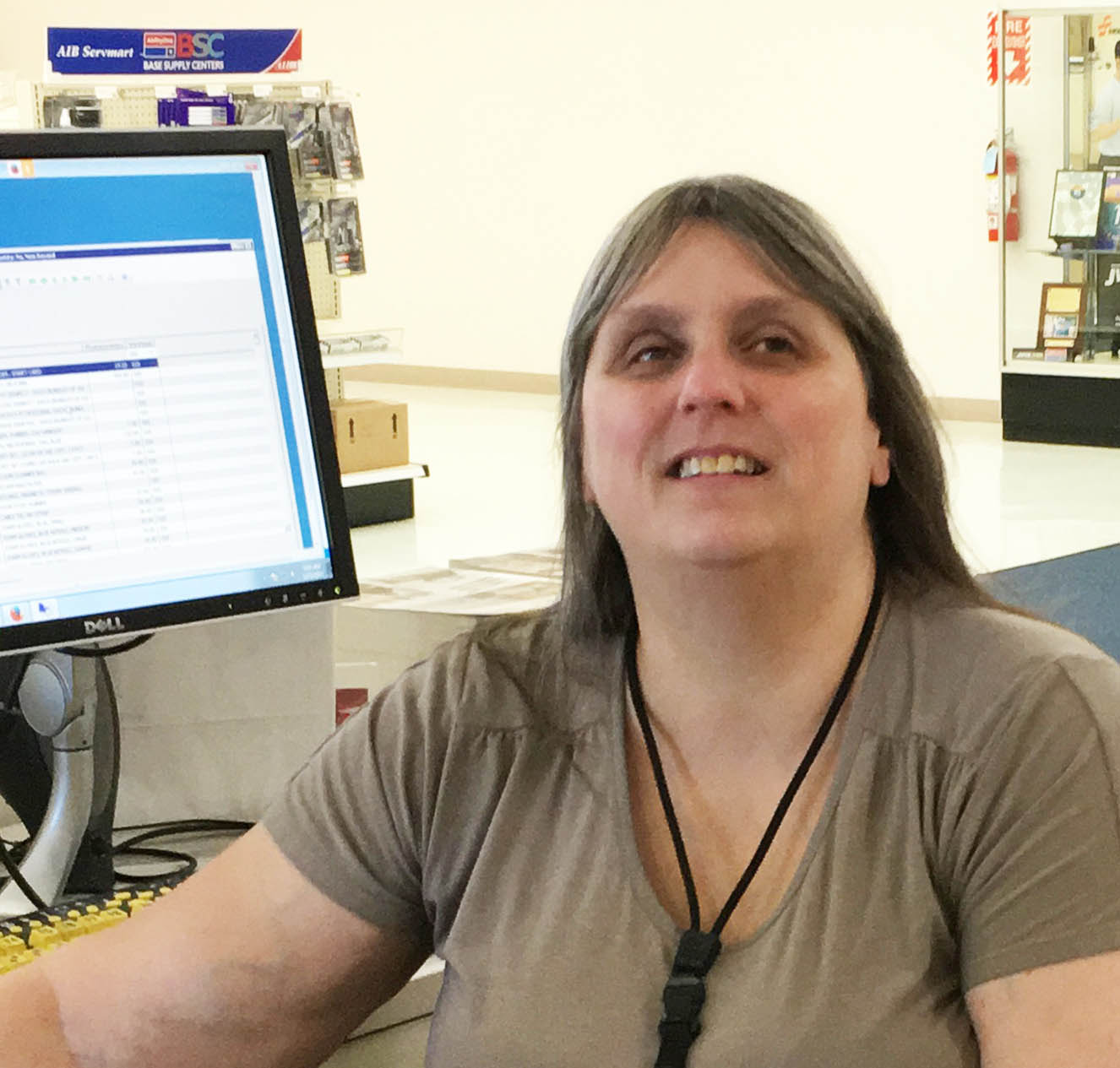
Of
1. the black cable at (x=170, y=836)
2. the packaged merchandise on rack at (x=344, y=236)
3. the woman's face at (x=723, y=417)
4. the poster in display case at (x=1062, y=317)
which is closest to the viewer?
the woman's face at (x=723, y=417)

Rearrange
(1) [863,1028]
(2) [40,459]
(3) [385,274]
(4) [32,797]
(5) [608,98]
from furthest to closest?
1. (3) [385,274]
2. (5) [608,98]
3. (4) [32,797]
4. (2) [40,459]
5. (1) [863,1028]

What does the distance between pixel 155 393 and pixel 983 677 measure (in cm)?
71

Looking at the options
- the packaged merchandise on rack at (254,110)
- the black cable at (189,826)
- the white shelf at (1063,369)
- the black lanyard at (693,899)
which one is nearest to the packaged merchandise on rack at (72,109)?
the packaged merchandise on rack at (254,110)

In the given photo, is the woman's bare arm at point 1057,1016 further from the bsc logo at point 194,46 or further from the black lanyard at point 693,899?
the bsc logo at point 194,46

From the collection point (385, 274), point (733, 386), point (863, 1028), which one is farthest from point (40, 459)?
point (385, 274)

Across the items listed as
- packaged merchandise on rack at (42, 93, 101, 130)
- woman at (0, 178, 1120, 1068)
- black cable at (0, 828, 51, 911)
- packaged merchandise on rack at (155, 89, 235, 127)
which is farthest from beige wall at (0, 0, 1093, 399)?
woman at (0, 178, 1120, 1068)

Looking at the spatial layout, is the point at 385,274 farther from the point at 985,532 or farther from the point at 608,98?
the point at 985,532

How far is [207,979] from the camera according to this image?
1.29 meters

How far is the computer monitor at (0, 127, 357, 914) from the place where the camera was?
1414 mm

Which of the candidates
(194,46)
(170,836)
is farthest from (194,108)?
(170,836)

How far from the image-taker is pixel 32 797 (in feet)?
5.46

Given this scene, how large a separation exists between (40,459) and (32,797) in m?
0.41

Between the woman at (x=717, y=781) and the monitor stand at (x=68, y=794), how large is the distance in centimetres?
28

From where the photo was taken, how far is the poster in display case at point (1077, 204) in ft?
26.6
